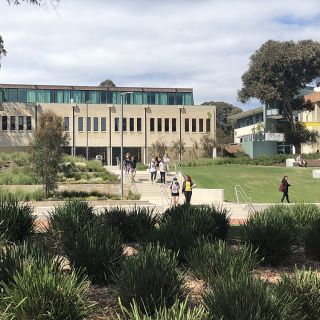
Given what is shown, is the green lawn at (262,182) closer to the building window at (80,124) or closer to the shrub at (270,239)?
the shrub at (270,239)

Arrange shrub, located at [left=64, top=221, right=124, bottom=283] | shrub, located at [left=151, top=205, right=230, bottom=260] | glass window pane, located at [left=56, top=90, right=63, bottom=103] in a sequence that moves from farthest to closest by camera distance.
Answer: glass window pane, located at [left=56, top=90, right=63, bottom=103] < shrub, located at [left=151, top=205, right=230, bottom=260] < shrub, located at [left=64, top=221, right=124, bottom=283]

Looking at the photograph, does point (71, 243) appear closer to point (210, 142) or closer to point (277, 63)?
point (277, 63)

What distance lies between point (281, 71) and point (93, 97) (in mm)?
30566

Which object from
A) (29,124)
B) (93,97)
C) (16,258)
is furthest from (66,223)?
(93,97)

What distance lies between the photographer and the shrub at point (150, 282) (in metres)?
5.46

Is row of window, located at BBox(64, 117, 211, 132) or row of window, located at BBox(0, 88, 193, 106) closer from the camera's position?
row of window, located at BBox(64, 117, 211, 132)

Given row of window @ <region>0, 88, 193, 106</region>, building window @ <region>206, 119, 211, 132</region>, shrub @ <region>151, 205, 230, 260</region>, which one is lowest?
shrub @ <region>151, 205, 230, 260</region>

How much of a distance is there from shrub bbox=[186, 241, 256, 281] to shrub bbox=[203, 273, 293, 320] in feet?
3.79

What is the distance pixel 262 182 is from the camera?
121 ft

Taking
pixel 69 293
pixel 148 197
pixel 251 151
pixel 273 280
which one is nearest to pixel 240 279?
pixel 69 293

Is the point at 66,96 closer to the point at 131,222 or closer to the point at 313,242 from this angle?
the point at 131,222

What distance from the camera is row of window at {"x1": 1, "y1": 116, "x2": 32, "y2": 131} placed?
71062 millimetres

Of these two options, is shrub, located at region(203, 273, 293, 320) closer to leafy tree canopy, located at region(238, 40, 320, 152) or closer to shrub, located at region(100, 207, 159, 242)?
shrub, located at region(100, 207, 159, 242)

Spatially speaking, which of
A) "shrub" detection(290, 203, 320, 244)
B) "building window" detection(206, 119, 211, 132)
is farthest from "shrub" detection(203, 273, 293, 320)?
"building window" detection(206, 119, 211, 132)
